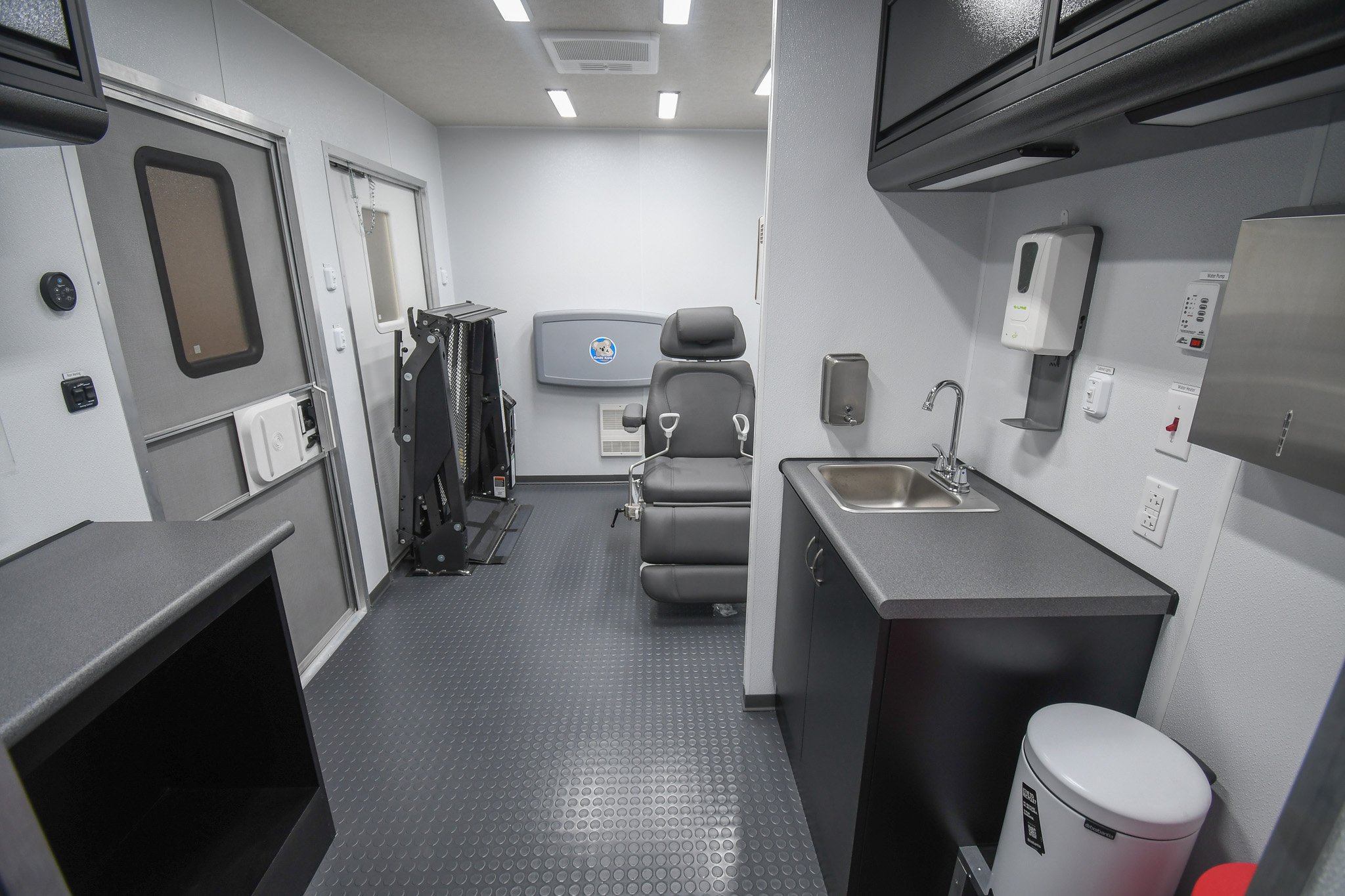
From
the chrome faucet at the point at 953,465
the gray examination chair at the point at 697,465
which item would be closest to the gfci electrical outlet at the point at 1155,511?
the chrome faucet at the point at 953,465

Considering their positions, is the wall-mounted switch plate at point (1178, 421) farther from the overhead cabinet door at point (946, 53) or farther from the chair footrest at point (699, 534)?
the chair footrest at point (699, 534)

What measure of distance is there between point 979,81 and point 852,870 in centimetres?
167

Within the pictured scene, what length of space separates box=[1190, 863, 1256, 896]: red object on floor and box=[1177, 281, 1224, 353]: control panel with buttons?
83cm

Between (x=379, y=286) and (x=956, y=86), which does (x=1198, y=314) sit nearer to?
(x=956, y=86)

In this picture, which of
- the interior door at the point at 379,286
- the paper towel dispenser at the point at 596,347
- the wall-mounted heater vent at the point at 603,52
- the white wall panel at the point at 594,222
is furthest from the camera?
the paper towel dispenser at the point at 596,347

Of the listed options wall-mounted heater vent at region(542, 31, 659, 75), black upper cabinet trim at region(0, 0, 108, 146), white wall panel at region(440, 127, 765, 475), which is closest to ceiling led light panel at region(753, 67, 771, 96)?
wall-mounted heater vent at region(542, 31, 659, 75)

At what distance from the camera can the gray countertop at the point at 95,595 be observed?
31.5 inches

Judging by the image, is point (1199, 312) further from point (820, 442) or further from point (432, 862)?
point (432, 862)

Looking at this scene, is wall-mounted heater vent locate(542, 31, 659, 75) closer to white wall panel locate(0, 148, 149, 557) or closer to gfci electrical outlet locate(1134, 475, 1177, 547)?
white wall panel locate(0, 148, 149, 557)

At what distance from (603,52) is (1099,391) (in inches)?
89.0

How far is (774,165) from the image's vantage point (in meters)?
1.68

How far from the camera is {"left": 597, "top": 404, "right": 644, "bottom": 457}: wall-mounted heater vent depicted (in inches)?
171

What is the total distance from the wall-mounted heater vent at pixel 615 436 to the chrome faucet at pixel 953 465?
281 centimetres

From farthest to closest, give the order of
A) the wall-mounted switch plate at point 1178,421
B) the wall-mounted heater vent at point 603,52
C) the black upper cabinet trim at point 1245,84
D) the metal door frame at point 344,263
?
the metal door frame at point 344,263, the wall-mounted heater vent at point 603,52, the wall-mounted switch plate at point 1178,421, the black upper cabinet trim at point 1245,84
